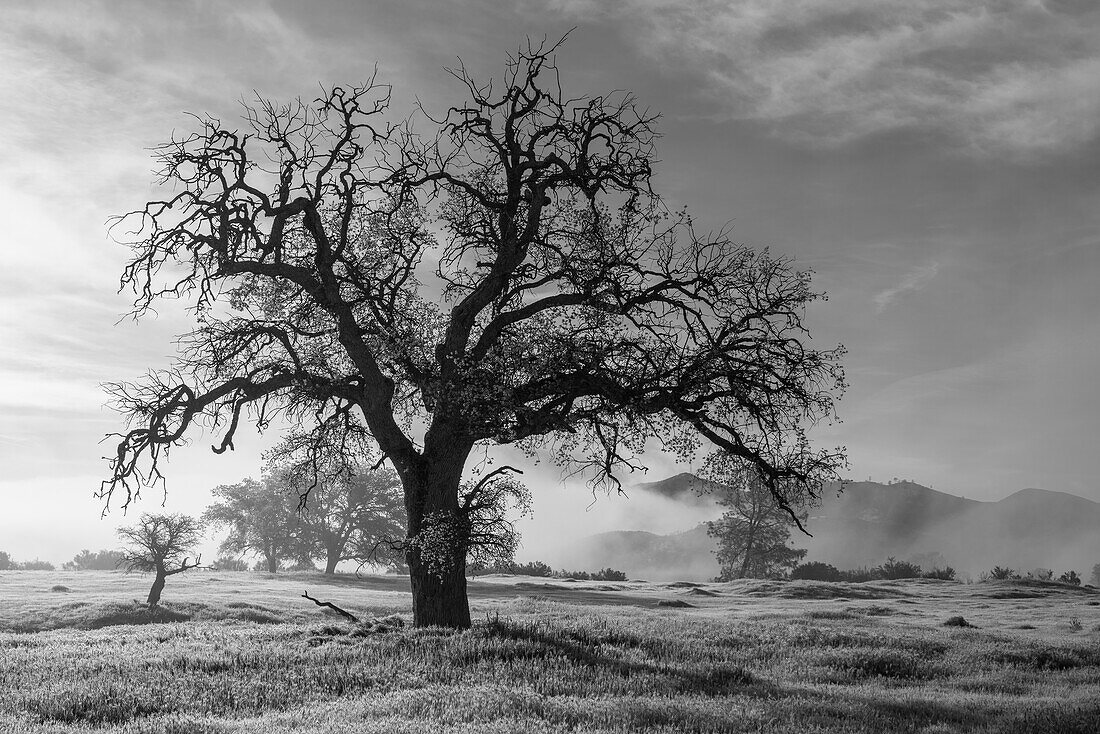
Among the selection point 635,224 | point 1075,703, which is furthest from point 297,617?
point 1075,703

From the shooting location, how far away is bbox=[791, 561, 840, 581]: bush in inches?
3110

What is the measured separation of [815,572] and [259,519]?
54.1 m

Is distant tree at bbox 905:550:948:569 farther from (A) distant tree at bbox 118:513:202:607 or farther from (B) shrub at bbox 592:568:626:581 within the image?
(A) distant tree at bbox 118:513:202:607

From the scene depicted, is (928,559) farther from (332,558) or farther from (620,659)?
(620,659)

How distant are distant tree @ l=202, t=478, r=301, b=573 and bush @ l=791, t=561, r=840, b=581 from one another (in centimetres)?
4877

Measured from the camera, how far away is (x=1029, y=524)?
622 ft

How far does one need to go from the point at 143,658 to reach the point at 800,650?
15.5 meters

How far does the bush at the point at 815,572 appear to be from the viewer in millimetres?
79000

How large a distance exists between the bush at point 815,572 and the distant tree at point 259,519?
1920 inches

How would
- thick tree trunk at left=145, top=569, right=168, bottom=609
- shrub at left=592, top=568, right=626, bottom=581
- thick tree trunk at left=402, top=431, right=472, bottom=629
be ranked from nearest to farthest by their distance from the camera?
1. thick tree trunk at left=402, top=431, right=472, bottom=629
2. thick tree trunk at left=145, top=569, right=168, bottom=609
3. shrub at left=592, top=568, right=626, bottom=581

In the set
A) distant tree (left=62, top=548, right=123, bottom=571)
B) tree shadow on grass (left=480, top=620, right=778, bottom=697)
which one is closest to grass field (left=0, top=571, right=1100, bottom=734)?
tree shadow on grass (left=480, top=620, right=778, bottom=697)

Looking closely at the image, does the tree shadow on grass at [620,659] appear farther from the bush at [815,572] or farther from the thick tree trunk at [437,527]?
the bush at [815,572]

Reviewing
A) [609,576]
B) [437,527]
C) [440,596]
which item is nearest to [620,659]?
[437,527]

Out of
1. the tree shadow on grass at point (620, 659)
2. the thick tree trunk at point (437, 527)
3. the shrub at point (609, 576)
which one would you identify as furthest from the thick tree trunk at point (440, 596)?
the shrub at point (609, 576)
